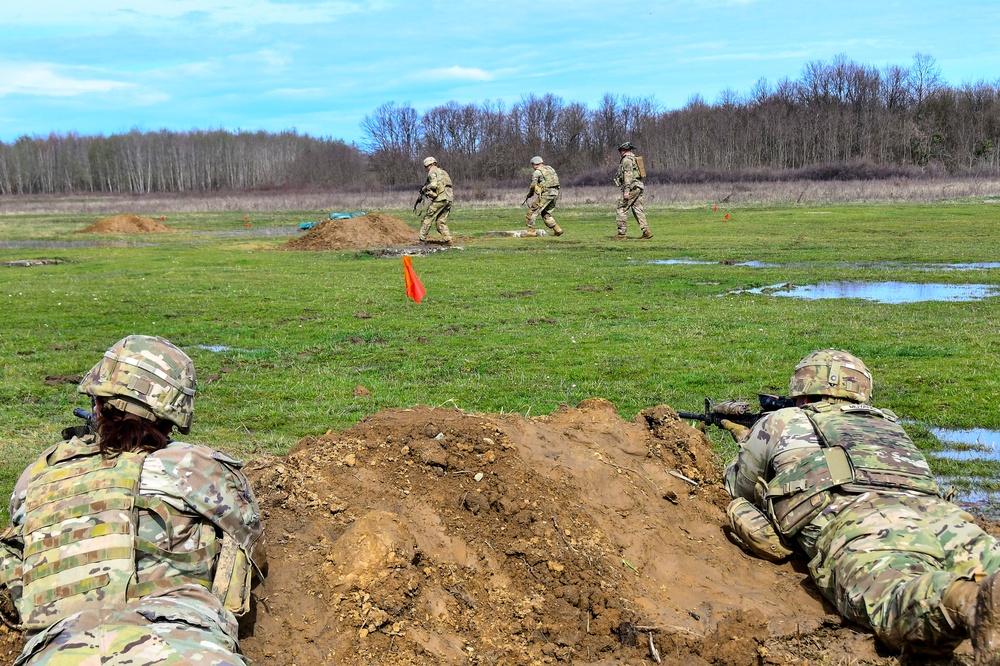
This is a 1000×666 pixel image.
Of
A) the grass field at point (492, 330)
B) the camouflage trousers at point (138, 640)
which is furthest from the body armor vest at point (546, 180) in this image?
the camouflage trousers at point (138, 640)

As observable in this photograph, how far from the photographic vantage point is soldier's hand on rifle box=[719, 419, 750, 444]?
649 centimetres

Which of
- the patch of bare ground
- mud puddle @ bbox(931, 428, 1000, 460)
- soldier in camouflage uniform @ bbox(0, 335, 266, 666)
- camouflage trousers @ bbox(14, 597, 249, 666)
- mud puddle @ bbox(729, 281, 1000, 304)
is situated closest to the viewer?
camouflage trousers @ bbox(14, 597, 249, 666)

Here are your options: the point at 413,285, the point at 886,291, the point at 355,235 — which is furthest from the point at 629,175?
the point at 413,285

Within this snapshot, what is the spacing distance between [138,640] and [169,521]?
78 cm

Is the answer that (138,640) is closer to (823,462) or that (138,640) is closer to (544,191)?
(823,462)

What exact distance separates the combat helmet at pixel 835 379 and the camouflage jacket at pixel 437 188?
75.4 ft

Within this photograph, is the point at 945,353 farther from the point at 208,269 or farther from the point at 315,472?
the point at 208,269

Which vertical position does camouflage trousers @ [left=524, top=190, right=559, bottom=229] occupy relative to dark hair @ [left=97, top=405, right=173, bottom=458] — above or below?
above

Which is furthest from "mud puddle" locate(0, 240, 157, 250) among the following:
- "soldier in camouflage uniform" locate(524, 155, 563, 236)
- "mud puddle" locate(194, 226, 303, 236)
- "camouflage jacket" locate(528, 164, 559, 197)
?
"camouflage jacket" locate(528, 164, 559, 197)

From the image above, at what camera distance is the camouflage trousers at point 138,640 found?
2.91m

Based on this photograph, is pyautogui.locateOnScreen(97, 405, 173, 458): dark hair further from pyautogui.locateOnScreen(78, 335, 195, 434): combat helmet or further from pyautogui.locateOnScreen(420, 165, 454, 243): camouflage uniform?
pyautogui.locateOnScreen(420, 165, 454, 243): camouflage uniform

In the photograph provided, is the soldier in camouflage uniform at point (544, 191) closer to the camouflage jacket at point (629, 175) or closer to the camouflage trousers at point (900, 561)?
the camouflage jacket at point (629, 175)

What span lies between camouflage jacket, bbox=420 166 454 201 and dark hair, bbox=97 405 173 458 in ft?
80.2

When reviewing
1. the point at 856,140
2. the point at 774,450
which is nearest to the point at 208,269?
the point at 774,450
